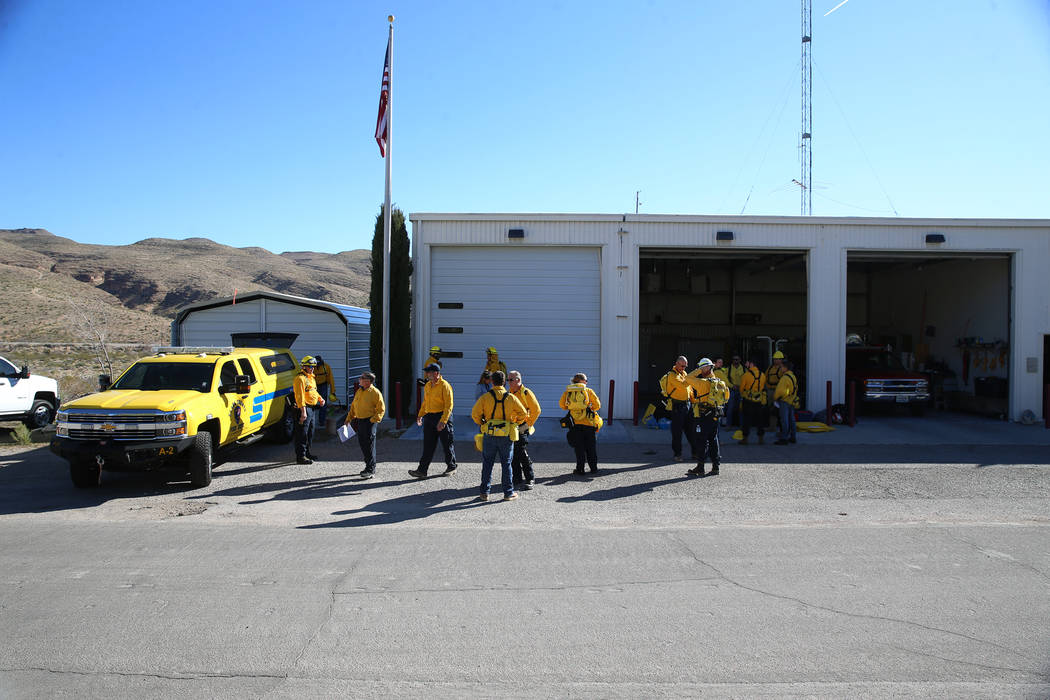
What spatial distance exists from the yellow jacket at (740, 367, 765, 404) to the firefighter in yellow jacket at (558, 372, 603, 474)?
4082 mm

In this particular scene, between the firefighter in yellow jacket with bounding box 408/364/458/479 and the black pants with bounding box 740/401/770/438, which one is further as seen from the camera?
the black pants with bounding box 740/401/770/438

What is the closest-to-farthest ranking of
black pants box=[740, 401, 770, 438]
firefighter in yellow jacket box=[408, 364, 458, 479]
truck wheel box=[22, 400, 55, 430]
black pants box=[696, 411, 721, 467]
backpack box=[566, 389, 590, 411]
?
firefighter in yellow jacket box=[408, 364, 458, 479] → backpack box=[566, 389, 590, 411] → black pants box=[696, 411, 721, 467] → black pants box=[740, 401, 770, 438] → truck wheel box=[22, 400, 55, 430]

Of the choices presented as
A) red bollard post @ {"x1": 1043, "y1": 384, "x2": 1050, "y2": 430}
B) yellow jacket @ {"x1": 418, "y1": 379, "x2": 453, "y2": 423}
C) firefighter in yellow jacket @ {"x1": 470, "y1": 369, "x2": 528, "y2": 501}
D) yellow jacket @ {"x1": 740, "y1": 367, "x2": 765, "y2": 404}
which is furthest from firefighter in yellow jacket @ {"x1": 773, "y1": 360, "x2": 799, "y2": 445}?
red bollard post @ {"x1": 1043, "y1": 384, "x2": 1050, "y2": 430}

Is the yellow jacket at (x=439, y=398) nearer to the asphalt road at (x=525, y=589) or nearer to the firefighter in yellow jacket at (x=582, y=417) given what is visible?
the asphalt road at (x=525, y=589)

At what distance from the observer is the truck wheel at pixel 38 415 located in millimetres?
14648

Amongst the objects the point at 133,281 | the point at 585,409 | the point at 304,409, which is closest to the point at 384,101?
the point at 304,409

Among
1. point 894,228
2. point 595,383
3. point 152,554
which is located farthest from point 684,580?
point 894,228

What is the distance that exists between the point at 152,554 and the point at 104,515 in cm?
211

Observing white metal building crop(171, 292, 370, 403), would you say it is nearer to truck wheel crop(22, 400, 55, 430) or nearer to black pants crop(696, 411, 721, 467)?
truck wheel crop(22, 400, 55, 430)

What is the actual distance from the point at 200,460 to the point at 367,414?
2293mm

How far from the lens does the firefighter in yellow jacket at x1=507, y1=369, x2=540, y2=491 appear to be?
29.8 feet

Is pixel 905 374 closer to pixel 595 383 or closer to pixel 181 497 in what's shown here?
pixel 595 383

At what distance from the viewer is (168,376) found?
409 inches

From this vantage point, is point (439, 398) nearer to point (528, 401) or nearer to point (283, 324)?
point (528, 401)
